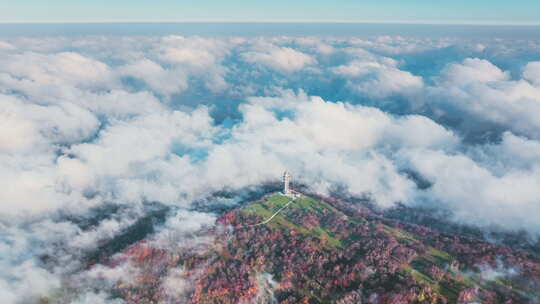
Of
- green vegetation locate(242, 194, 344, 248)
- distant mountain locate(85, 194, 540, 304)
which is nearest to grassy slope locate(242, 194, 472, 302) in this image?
green vegetation locate(242, 194, 344, 248)

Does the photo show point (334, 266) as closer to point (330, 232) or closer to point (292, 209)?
point (330, 232)

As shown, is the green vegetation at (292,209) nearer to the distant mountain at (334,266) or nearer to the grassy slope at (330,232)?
the grassy slope at (330,232)

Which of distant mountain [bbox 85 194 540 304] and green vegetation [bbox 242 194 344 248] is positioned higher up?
distant mountain [bbox 85 194 540 304]

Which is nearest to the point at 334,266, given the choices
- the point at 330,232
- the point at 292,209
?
the point at 330,232

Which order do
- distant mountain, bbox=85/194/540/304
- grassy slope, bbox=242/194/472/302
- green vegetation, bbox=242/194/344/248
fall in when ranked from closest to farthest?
distant mountain, bbox=85/194/540/304 → grassy slope, bbox=242/194/472/302 → green vegetation, bbox=242/194/344/248

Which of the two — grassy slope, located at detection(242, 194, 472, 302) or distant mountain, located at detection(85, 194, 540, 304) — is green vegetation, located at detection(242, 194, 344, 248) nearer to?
grassy slope, located at detection(242, 194, 472, 302)

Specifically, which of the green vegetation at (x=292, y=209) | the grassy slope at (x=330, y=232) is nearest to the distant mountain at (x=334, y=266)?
the grassy slope at (x=330, y=232)

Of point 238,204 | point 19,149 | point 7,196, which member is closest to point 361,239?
point 238,204

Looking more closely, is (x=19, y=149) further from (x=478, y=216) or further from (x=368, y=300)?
(x=478, y=216)

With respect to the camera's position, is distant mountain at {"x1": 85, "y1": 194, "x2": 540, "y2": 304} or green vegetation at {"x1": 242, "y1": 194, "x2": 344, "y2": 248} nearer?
distant mountain at {"x1": 85, "y1": 194, "x2": 540, "y2": 304}
